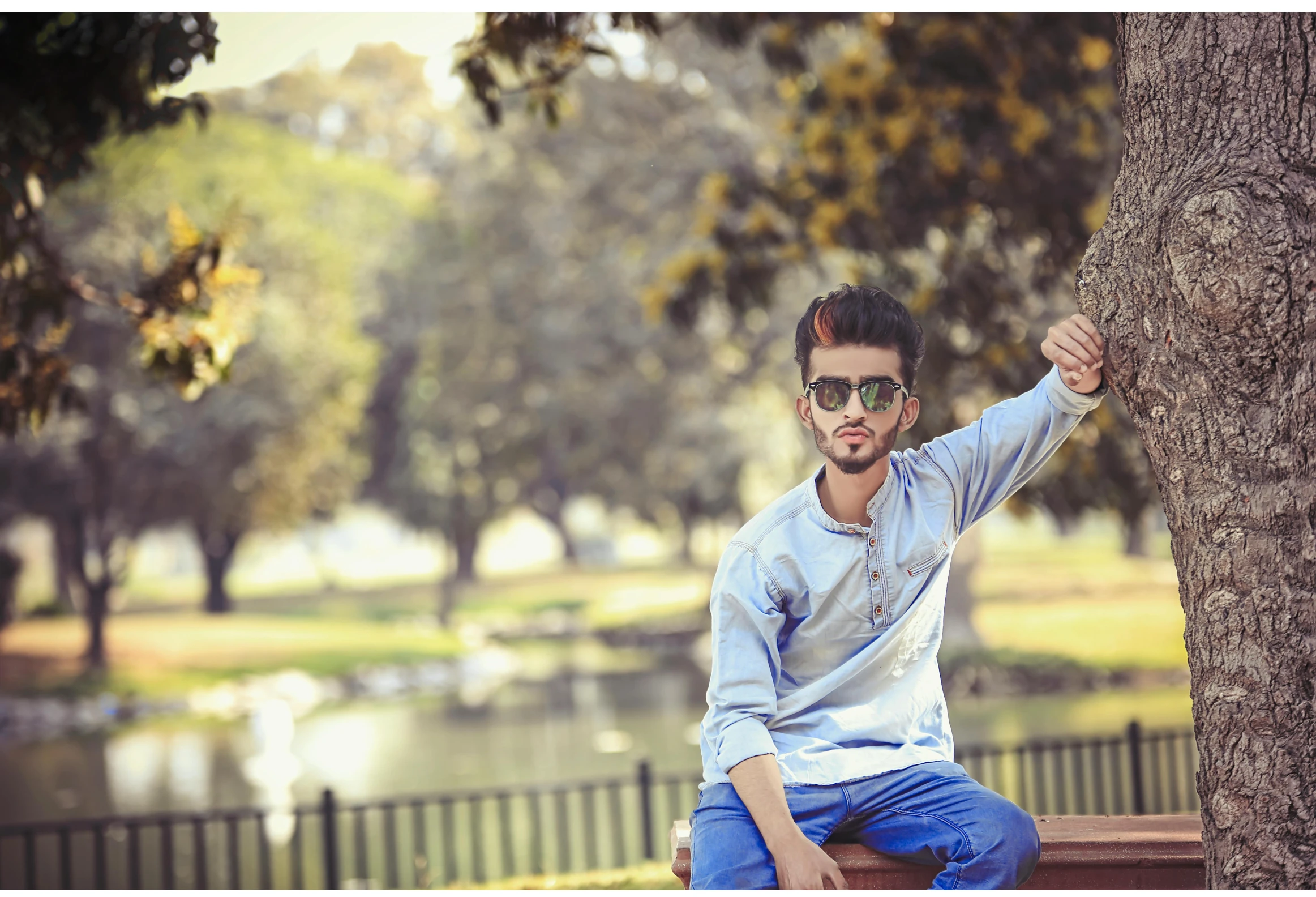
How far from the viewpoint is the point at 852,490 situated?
102 inches

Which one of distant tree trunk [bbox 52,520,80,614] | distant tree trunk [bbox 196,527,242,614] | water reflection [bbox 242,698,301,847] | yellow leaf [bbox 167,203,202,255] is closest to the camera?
yellow leaf [bbox 167,203,202,255]

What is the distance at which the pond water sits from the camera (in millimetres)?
11508

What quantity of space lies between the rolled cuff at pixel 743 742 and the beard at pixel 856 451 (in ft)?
1.90

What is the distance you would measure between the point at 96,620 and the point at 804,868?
20515 mm

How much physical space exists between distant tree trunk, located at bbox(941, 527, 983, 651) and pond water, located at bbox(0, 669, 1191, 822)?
2077mm

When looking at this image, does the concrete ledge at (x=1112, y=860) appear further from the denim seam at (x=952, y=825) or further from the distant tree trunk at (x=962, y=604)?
the distant tree trunk at (x=962, y=604)

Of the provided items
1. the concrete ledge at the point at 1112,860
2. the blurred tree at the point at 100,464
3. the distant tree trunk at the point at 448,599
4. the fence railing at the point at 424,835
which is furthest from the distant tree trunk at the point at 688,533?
the concrete ledge at the point at 1112,860

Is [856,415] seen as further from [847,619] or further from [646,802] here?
[646,802]

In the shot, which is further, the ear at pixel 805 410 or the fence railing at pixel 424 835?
the fence railing at pixel 424 835

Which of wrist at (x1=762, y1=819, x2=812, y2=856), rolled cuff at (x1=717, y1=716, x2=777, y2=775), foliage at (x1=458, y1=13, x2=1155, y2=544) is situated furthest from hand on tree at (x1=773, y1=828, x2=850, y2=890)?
foliage at (x1=458, y1=13, x2=1155, y2=544)

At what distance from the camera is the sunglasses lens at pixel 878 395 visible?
8.36 feet

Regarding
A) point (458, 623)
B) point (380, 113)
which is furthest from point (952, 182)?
point (380, 113)

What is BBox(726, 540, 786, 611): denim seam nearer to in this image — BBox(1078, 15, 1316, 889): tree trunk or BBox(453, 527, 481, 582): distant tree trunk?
BBox(1078, 15, 1316, 889): tree trunk
